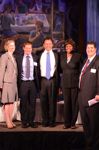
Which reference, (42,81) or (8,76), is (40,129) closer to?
(42,81)

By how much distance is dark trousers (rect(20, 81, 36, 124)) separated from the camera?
5.00 meters

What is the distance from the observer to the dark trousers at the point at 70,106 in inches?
197

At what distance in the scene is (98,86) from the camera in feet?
13.5

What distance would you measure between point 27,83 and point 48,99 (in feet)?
1.17

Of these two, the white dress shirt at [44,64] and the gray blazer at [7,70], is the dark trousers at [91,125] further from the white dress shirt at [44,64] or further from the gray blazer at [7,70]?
the gray blazer at [7,70]

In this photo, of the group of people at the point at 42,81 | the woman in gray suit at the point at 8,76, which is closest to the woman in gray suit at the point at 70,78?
the group of people at the point at 42,81

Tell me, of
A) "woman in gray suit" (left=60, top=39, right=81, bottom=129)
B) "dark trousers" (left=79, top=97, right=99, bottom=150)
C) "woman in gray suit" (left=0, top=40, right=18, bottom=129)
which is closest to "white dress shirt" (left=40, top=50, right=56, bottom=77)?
"woman in gray suit" (left=60, top=39, right=81, bottom=129)

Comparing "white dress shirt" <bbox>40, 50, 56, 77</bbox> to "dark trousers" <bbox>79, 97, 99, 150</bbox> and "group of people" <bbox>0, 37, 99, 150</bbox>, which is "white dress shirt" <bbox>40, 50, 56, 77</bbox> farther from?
"dark trousers" <bbox>79, 97, 99, 150</bbox>

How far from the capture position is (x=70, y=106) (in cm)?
509

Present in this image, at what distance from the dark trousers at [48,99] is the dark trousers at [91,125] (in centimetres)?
94

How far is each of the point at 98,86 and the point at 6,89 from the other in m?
1.31

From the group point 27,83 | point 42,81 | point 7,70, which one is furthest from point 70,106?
point 7,70
